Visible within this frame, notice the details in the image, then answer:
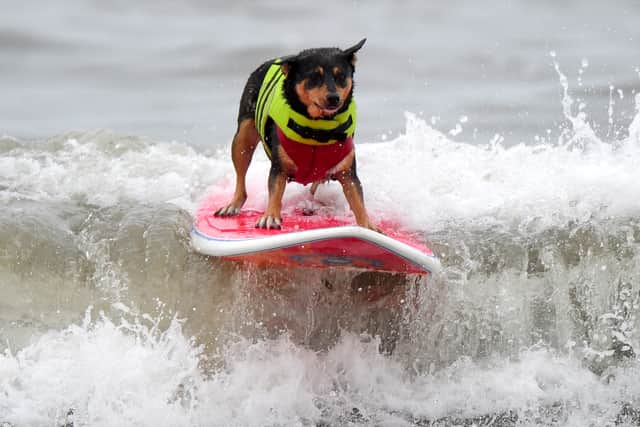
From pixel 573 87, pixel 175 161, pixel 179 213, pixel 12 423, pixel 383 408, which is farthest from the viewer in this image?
pixel 573 87

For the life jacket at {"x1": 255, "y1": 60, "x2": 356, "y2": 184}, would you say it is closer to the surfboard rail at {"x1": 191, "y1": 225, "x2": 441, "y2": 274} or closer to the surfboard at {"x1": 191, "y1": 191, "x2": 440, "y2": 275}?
the surfboard at {"x1": 191, "y1": 191, "x2": 440, "y2": 275}

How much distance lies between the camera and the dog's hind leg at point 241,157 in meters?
5.26

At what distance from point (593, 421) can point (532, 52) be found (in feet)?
30.1

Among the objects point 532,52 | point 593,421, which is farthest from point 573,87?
point 593,421

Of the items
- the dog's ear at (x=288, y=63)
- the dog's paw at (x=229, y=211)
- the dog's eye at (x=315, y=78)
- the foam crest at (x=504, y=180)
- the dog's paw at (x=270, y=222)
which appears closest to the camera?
the dog's eye at (x=315, y=78)

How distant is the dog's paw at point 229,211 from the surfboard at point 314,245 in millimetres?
138

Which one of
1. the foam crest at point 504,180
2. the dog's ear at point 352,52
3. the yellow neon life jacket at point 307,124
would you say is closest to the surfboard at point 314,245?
the yellow neon life jacket at point 307,124

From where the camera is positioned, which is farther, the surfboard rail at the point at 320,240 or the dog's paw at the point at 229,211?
the dog's paw at the point at 229,211

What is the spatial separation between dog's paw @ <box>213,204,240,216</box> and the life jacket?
569mm

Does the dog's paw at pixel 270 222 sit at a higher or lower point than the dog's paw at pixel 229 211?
lower

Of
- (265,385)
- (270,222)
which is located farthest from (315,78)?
(265,385)

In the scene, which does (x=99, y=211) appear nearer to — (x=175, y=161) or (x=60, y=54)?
(x=175, y=161)

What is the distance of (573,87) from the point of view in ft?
39.5

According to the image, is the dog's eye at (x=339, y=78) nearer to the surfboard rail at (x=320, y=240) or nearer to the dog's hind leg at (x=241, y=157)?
the surfboard rail at (x=320, y=240)
